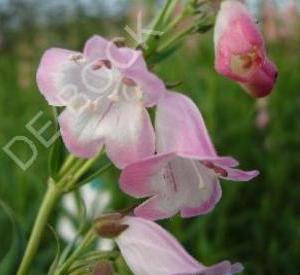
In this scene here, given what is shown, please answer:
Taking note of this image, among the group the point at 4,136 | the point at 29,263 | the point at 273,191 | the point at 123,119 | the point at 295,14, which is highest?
the point at 123,119

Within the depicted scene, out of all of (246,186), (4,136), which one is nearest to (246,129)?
(246,186)

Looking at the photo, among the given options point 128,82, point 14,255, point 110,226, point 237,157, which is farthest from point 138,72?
point 237,157

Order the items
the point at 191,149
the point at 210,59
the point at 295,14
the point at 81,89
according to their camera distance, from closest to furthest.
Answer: the point at 191,149 < the point at 81,89 < the point at 210,59 < the point at 295,14

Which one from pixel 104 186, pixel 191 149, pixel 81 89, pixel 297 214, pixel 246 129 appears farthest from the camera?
pixel 246 129

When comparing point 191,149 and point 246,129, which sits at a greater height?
point 191,149

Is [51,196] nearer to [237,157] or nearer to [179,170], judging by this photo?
[179,170]

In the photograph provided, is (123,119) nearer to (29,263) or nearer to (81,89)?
(81,89)

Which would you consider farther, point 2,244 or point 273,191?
point 273,191
